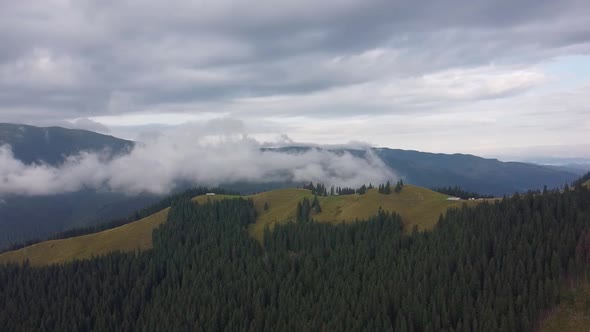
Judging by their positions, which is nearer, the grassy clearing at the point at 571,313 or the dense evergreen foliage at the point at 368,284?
the grassy clearing at the point at 571,313

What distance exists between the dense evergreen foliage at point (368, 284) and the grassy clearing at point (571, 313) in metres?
2.95

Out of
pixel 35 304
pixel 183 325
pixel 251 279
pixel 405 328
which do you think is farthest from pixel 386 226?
pixel 35 304

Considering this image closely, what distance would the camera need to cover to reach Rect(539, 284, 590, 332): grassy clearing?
349 feet

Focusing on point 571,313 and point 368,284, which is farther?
point 368,284

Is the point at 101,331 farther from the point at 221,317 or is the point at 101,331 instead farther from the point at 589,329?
the point at 589,329

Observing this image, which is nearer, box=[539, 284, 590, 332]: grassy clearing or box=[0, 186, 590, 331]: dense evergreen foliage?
box=[539, 284, 590, 332]: grassy clearing

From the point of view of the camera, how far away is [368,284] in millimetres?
145250

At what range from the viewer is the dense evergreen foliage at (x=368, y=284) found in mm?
124000

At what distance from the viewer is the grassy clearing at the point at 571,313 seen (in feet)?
349

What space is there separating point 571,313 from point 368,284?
184 feet

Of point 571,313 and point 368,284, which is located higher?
point 571,313

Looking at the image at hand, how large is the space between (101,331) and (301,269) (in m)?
74.0

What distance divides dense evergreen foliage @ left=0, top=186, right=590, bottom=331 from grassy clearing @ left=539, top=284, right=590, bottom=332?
2948 millimetres

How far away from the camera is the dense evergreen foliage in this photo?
124000mm
